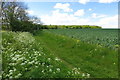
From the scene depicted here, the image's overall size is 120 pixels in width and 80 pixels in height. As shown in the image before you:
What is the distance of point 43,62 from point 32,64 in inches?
24.3

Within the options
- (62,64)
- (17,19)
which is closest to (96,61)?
(62,64)

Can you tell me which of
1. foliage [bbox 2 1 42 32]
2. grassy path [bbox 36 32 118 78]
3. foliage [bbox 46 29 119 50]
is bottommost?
grassy path [bbox 36 32 118 78]

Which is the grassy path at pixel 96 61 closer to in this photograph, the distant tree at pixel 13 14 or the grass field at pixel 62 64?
the grass field at pixel 62 64

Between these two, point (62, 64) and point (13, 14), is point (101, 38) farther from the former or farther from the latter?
point (13, 14)

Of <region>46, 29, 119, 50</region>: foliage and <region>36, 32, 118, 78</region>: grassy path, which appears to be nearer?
<region>36, 32, 118, 78</region>: grassy path

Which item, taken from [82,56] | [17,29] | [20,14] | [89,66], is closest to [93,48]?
[82,56]

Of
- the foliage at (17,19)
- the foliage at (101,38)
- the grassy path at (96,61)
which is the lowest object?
the grassy path at (96,61)

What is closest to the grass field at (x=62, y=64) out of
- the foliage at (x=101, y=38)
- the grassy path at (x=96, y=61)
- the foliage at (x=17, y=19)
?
the grassy path at (x=96, y=61)

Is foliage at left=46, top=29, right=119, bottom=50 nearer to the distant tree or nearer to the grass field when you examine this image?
the grass field

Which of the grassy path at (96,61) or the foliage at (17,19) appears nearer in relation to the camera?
the grassy path at (96,61)

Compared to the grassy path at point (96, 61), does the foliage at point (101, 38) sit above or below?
above

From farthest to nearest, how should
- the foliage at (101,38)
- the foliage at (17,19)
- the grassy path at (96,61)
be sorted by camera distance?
the foliage at (17,19)
the foliage at (101,38)
the grassy path at (96,61)

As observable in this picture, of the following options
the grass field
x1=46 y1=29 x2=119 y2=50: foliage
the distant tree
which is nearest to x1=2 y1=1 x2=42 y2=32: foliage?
the distant tree

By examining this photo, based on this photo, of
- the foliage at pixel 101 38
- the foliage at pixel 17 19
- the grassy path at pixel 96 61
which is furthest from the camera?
the foliage at pixel 17 19
